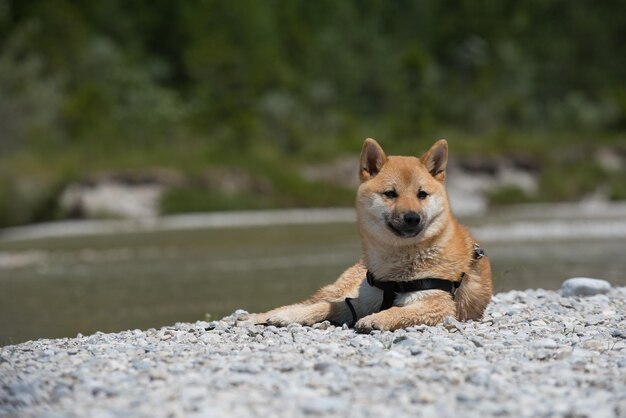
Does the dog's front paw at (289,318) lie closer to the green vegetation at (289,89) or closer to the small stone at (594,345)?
the small stone at (594,345)

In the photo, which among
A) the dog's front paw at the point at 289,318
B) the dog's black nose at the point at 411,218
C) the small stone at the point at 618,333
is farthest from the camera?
the dog's front paw at the point at 289,318

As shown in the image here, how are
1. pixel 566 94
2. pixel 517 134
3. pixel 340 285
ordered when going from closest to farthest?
pixel 340 285 → pixel 517 134 → pixel 566 94

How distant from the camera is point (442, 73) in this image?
47.9 m

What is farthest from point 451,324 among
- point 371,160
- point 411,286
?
point 371,160

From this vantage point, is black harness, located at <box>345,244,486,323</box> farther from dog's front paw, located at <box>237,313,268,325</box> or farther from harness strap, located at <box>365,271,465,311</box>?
dog's front paw, located at <box>237,313,268,325</box>

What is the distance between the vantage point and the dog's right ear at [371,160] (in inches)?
261

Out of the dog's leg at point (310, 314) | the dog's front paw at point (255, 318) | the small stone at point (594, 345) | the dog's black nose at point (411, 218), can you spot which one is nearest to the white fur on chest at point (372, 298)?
the dog's leg at point (310, 314)

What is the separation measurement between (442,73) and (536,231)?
2916 centimetres

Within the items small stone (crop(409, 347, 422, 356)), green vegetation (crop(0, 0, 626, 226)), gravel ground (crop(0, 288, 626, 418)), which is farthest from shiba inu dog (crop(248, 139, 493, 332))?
green vegetation (crop(0, 0, 626, 226))

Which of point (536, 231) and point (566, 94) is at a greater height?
point (566, 94)

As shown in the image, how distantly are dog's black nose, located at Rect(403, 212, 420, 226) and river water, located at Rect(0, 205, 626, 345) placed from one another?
10.1 feet

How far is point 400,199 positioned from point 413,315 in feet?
2.57

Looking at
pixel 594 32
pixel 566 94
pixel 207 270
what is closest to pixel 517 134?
pixel 566 94

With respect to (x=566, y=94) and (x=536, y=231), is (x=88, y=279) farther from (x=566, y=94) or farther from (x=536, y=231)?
(x=566, y=94)
